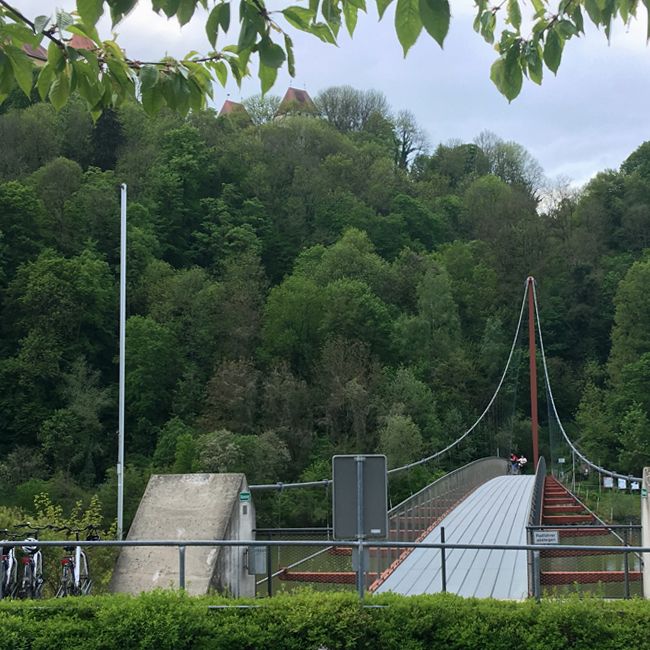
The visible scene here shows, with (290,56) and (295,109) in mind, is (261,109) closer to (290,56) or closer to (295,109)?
(295,109)

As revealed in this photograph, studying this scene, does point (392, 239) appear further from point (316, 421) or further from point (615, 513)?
point (615, 513)

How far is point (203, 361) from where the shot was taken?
200 feet

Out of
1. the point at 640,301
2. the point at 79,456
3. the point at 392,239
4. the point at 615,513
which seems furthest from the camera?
the point at 392,239

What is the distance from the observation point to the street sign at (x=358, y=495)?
7559 mm

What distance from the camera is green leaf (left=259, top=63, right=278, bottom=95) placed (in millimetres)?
3078

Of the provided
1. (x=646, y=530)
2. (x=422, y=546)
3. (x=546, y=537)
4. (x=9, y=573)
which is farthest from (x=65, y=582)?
(x=646, y=530)

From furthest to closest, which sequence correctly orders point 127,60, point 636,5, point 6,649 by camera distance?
point 6,649 → point 127,60 → point 636,5

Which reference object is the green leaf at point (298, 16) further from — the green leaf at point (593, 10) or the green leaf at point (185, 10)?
the green leaf at point (593, 10)

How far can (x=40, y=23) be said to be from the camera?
9.76 feet

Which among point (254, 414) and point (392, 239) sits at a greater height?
point (392, 239)

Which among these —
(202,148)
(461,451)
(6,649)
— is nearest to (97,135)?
(202,148)

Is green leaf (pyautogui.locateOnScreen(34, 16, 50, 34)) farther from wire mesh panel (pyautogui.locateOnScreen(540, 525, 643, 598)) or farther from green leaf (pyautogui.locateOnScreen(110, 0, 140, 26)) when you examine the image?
wire mesh panel (pyautogui.locateOnScreen(540, 525, 643, 598))

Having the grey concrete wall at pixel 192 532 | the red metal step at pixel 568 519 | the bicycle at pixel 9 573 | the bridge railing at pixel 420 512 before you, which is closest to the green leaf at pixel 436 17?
the grey concrete wall at pixel 192 532

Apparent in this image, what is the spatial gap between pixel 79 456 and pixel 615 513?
88.0ft
